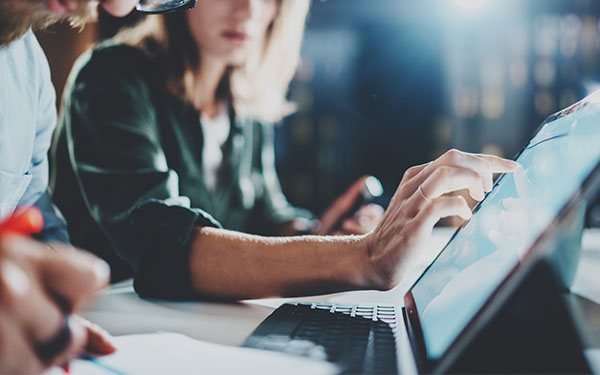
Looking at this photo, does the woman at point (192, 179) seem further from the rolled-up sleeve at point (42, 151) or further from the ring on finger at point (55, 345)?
the ring on finger at point (55, 345)

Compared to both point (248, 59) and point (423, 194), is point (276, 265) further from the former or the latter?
point (248, 59)

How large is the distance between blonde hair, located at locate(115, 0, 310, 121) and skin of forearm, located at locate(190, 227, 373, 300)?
1.62ft

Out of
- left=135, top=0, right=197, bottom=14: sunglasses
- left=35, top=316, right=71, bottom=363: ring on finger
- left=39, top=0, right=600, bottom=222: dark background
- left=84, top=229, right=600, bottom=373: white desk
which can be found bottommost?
left=39, top=0, right=600, bottom=222: dark background

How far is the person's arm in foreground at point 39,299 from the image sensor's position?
313mm

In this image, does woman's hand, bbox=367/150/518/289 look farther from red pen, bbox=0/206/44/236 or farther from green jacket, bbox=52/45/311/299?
red pen, bbox=0/206/44/236

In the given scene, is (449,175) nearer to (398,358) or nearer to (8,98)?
(398,358)

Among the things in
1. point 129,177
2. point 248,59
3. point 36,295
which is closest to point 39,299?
point 36,295

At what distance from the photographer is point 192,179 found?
119 cm

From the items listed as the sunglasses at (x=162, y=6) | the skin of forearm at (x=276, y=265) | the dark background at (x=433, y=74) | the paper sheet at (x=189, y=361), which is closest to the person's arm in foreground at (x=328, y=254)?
the skin of forearm at (x=276, y=265)

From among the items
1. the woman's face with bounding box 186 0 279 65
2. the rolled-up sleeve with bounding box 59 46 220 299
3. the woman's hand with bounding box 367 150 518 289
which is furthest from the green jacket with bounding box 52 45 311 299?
the woman's hand with bounding box 367 150 518 289

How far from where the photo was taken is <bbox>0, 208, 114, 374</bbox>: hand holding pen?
12.3 inches

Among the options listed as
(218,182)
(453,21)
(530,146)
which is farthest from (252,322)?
(453,21)

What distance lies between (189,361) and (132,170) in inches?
17.1

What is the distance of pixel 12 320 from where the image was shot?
315 mm
